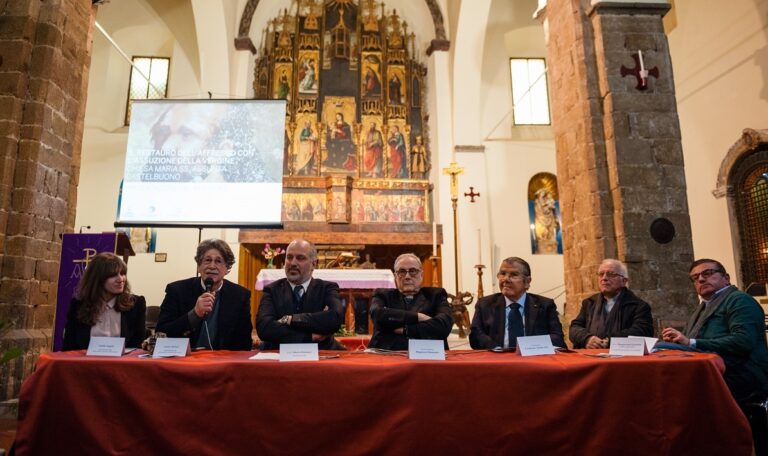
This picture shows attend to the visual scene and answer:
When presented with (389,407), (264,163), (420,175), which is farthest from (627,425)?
(420,175)

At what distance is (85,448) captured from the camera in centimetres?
185

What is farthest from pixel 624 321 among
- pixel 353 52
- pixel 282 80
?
pixel 353 52

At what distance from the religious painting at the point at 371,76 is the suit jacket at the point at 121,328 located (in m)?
9.27

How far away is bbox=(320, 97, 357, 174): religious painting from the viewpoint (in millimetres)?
11000

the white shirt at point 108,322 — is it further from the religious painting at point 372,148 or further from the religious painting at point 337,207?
the religious painting at point 372,148

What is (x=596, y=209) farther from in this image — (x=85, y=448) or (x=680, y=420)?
(x=85, y=448)

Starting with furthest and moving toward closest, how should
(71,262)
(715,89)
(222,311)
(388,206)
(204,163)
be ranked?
(388,206)
(715,89)
(204,163)
(71,262)
(222,311)

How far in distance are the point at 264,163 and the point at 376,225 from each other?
555cm

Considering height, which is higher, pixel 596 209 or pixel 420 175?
pixel 420 175

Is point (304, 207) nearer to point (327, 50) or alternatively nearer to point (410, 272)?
point (327, 50)

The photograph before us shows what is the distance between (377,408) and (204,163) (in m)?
3.93

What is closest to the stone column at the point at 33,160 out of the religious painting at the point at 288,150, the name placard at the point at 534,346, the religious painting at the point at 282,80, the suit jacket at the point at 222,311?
the suit jacket at the point at 222,311

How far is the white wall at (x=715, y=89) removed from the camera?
7809 mm

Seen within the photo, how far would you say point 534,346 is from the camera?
7.43ft
